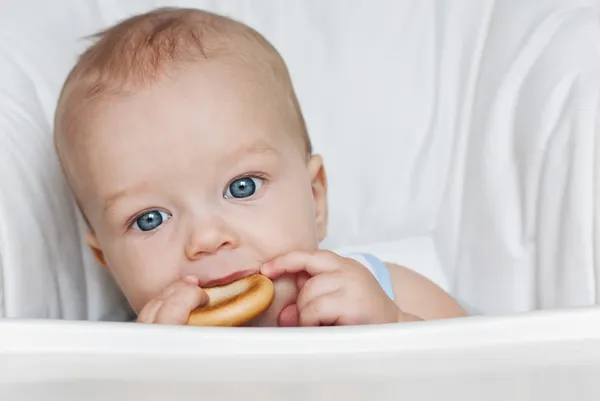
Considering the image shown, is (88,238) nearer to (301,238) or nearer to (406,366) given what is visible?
(301,238)

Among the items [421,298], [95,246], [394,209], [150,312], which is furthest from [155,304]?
[394,209]

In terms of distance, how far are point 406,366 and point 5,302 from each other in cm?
55

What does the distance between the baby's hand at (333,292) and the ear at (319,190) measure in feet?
0.64

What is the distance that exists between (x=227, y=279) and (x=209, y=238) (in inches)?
2.0

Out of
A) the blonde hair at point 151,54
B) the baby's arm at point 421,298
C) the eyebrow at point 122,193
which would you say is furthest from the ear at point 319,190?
the eyebrow at point 122,193

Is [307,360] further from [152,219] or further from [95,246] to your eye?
[95,246]

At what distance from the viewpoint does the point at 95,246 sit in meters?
1.05

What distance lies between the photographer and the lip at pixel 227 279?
0.88 meters

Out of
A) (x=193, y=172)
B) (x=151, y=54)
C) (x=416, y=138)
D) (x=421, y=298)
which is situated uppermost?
(x=151, y=54)

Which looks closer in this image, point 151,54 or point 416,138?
point 151,54

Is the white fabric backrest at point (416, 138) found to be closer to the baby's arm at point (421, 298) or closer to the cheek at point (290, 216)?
the baby's arm at point (421, 298)

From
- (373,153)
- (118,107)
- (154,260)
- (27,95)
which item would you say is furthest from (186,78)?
(373,153)

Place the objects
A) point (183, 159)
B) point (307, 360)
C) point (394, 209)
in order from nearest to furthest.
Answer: point (307, 360) < point (183, 159) < point (394, 209)

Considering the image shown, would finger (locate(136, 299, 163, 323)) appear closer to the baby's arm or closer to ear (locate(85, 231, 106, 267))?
ear (locate(85, 231, 106, 267))
